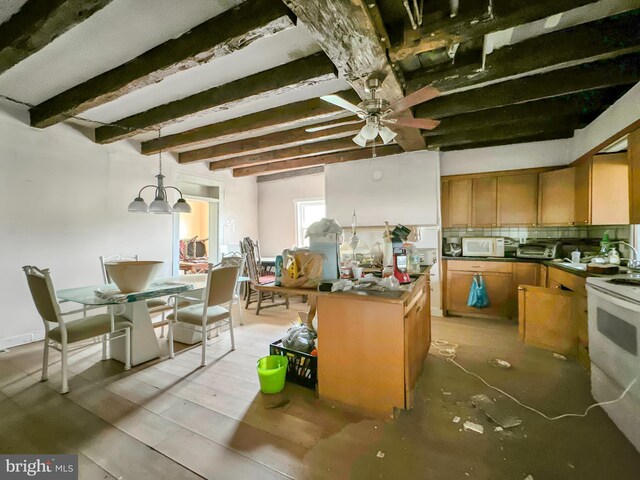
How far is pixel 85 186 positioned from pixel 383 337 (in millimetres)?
4110

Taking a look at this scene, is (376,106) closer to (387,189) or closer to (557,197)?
(387,189)

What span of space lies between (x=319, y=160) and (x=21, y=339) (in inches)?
179

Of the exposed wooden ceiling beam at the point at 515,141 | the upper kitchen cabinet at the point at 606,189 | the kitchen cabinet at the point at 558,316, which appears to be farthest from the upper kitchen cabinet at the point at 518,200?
the kitchen cabinet at the point at 558,316

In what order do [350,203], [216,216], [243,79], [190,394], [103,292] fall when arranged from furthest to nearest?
1. [216,216]
2. [350,203]
3. [243,79]
4. [103,292]
5. [190,394]

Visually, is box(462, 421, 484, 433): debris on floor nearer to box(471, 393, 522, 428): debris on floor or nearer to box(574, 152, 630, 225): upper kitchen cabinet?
box(471, 393, 522, 428): debris on floor

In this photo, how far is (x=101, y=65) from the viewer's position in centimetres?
238

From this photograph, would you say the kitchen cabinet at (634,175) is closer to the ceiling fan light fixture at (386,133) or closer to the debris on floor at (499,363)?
the debris on floor at (499,363)

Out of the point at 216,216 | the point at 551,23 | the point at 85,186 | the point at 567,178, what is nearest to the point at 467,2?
the point at 551,23

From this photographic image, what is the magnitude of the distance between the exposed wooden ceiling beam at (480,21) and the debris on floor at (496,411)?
2383mm

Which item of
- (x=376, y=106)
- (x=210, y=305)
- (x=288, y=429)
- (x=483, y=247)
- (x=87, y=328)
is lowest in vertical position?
(x=288, y=429)

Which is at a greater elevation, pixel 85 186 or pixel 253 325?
pixel 85 186

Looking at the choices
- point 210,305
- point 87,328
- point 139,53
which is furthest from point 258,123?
point 87,328

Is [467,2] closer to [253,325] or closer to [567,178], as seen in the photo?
[567,178]

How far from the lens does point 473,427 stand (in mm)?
1736
